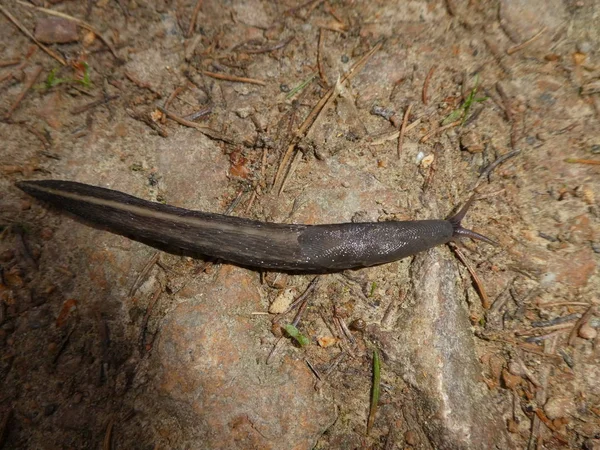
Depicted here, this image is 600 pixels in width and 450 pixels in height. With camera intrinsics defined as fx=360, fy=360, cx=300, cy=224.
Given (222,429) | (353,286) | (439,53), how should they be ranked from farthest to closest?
(439,53)
(353,286)
(222,429)

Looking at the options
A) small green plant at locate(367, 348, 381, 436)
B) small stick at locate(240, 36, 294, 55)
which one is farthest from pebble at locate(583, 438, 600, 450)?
small stick at locate(240, 36, 294, 55)

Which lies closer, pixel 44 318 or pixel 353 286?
pixel 44 318

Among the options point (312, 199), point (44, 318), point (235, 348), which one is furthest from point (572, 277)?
point (44, 318)

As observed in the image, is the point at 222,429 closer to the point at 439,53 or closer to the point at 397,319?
the point at 397,319

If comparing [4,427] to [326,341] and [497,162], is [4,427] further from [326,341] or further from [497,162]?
[497,162]

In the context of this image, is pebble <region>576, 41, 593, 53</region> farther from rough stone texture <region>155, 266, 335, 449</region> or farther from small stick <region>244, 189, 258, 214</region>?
rough stone texture <region>155, 266, 335, 449</region>

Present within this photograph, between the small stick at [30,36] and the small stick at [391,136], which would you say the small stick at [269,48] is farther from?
the small stick at [30,36]
